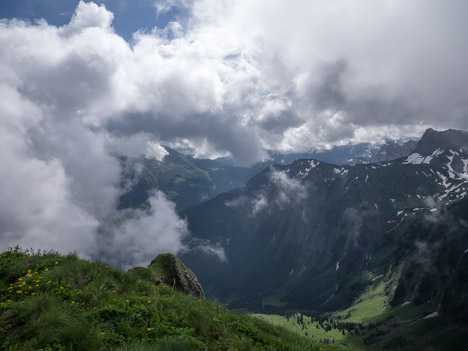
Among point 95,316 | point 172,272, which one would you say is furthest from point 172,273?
point 95,316

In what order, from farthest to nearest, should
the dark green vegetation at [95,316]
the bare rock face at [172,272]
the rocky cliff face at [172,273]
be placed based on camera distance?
the bare rock face at [172,272] < the rocky cliff face at [172,273] < the dark green vegetation at [95,316]

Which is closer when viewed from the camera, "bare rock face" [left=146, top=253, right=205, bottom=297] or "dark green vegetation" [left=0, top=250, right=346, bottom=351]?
"dark green vegetation" [left=0, top=250, right=346, bottom=351]

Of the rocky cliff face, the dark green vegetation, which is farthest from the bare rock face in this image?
the dark green vegetation

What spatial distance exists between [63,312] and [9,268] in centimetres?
673

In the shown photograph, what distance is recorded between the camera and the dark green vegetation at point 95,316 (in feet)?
25.6

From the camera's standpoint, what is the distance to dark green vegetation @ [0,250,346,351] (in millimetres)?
7797

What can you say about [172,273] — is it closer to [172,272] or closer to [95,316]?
[172,272]

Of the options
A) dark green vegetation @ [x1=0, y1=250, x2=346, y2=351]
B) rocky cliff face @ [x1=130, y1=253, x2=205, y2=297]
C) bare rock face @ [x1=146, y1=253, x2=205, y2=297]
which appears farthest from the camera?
bare rock face @ [x1=146, y1=253, x2=205, y2=297]

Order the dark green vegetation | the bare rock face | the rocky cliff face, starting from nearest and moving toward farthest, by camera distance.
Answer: the dark green vegetation
the rocky cliff face
the bare rock face

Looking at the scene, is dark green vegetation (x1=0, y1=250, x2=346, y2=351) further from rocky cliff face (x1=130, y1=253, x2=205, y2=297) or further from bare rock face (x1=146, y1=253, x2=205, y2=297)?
bare rock face (x1=146, y1=253, x2=205, y2=297)

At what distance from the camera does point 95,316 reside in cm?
957

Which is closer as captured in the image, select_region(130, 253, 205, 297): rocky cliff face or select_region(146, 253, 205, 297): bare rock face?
select_region(130, 253, 205, 297): rocky cliff face

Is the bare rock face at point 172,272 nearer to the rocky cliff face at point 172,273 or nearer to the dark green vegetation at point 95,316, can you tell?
the rocky cliff face at point 172,273

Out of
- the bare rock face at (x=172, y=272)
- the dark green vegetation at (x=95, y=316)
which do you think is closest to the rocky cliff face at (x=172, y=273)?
the bare rock face at (x=172, y=272)
